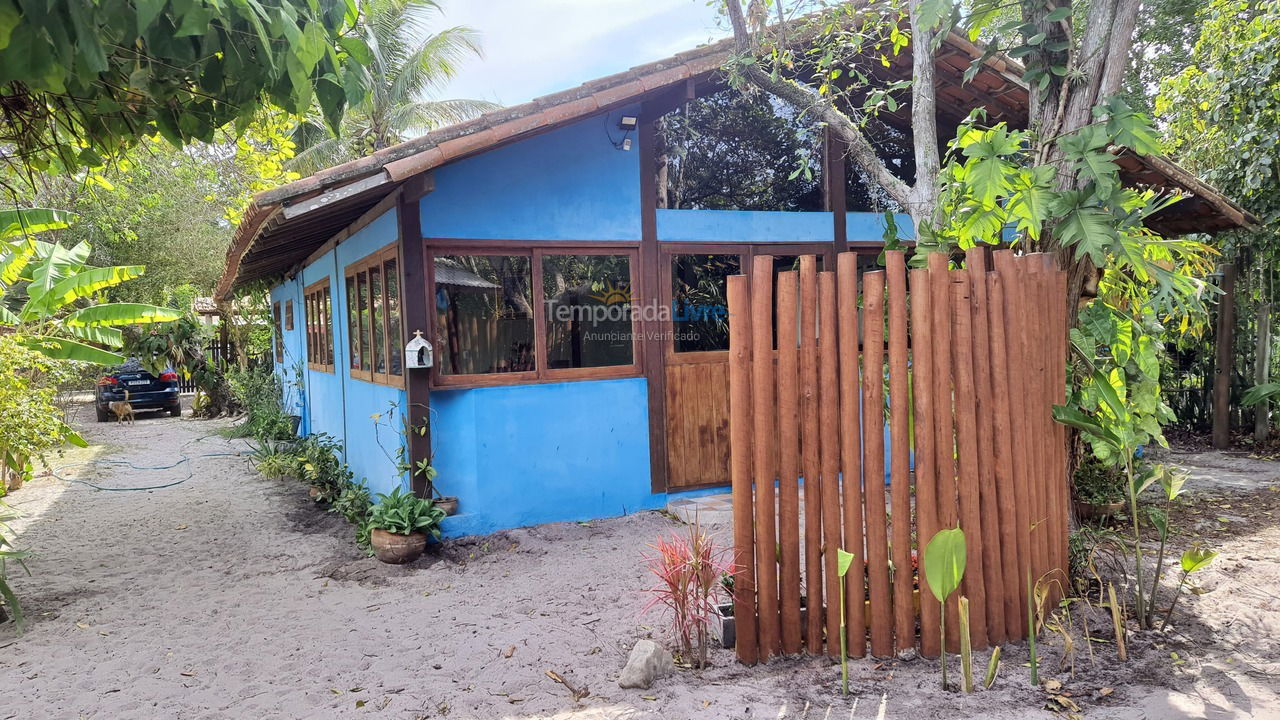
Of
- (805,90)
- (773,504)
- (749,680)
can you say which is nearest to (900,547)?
(773,504)

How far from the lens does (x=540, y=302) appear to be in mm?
6340

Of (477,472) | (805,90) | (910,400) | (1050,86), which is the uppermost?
(805,90)

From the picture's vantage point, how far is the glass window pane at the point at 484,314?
6.05 metres

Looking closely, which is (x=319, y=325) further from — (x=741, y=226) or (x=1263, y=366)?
(x=1263, y=366)

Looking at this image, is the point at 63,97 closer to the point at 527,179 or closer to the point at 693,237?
the point at 527,179

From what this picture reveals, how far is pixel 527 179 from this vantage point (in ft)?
20.5

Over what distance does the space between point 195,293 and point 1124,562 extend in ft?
94.7

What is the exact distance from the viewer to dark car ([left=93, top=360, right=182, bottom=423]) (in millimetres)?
16109

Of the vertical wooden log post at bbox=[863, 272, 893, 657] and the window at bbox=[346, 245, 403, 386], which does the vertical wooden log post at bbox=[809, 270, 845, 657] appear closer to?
the vertical wooden log post at bbox=[863, 272, 893, 657]

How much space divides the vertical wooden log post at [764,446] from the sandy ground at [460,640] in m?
0.33

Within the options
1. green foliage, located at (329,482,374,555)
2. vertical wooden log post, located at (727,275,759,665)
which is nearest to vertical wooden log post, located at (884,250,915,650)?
vertical wooden log post, located at (727,275,759,665)

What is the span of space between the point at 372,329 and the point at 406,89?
1341 cm

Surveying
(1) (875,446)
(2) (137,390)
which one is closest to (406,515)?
(1) (875,446)

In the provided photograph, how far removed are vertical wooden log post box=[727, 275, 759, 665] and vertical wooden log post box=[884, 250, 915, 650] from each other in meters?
0.64
